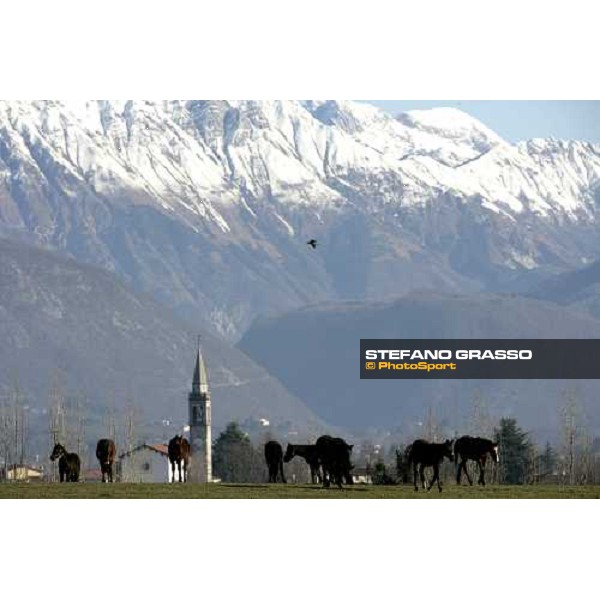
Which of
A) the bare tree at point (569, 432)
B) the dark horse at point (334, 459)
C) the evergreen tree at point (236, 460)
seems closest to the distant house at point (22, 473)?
the evergreen tree at point (236, 460)

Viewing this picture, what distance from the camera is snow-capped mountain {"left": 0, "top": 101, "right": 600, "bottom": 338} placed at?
42.0m

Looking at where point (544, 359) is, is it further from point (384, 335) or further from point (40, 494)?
point (40, 494)

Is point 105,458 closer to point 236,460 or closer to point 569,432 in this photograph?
point 236,460

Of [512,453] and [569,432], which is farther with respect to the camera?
[569,432]

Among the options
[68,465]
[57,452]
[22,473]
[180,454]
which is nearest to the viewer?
[57,452]

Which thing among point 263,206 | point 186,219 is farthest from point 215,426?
point 186,219

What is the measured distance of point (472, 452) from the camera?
94.2 ft

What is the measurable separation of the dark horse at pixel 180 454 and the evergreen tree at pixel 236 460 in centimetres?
287

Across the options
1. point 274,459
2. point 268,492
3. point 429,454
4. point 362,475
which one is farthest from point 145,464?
point 429,454

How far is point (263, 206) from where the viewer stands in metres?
62.7

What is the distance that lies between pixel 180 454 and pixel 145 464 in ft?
25.5

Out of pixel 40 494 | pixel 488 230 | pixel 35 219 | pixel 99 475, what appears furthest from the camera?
pixel 35 219

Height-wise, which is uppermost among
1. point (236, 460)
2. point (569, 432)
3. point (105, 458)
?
point (569, 432)

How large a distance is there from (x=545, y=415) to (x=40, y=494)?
47.2 feet
